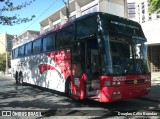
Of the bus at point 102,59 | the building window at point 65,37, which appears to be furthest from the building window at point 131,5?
the bus at point 102,59

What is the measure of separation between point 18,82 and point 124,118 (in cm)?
1578

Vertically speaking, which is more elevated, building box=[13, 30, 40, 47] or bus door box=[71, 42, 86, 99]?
building box=[13, 30, 40, 47]

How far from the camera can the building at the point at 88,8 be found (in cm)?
2823

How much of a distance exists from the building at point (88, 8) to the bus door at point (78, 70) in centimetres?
1046

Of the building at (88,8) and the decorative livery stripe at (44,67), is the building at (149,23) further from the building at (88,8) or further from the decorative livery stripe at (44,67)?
A: the decorative livery stripe at (44,67)

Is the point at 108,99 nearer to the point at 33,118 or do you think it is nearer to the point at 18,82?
the point at 33,118

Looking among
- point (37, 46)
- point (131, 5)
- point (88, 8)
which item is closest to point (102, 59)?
point (37, 46)

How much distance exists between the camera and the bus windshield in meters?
9.74

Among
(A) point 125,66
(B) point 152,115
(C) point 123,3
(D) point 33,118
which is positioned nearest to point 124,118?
(B) point 152,115

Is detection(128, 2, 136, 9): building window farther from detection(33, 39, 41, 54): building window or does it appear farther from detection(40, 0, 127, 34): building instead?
detection(33, 39, 41, 54): building window

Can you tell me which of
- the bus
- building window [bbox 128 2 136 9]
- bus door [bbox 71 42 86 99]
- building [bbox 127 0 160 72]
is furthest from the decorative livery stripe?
building window [bbox 128 2 136 9]

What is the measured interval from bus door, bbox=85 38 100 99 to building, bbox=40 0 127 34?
1105 centimetres

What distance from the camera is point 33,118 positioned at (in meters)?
8.94

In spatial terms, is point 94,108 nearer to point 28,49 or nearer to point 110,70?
point 110,70
